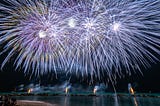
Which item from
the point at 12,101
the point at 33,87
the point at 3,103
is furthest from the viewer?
the point at 33,87

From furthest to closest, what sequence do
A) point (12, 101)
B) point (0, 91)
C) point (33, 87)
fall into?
1. point (33, 87)
2. point (0, 91)
3. point (12, 101)

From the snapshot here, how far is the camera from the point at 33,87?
188 m

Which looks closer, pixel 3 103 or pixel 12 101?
pixel 3 103

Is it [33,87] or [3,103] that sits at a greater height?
[33,87]

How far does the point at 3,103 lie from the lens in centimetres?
2655

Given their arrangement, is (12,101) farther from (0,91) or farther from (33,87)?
(33,87)

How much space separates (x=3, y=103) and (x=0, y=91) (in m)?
125

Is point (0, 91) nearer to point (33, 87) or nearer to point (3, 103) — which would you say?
point (33, 87)

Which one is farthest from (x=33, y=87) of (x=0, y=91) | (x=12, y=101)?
(x=12, y=101)

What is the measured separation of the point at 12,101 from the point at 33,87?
16418 cm

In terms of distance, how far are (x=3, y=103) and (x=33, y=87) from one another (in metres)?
166

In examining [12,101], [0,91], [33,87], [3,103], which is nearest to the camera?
[3,103]

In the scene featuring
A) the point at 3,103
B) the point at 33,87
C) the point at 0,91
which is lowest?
the point at 3,103

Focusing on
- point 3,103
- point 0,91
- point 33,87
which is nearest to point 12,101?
point 3,103
